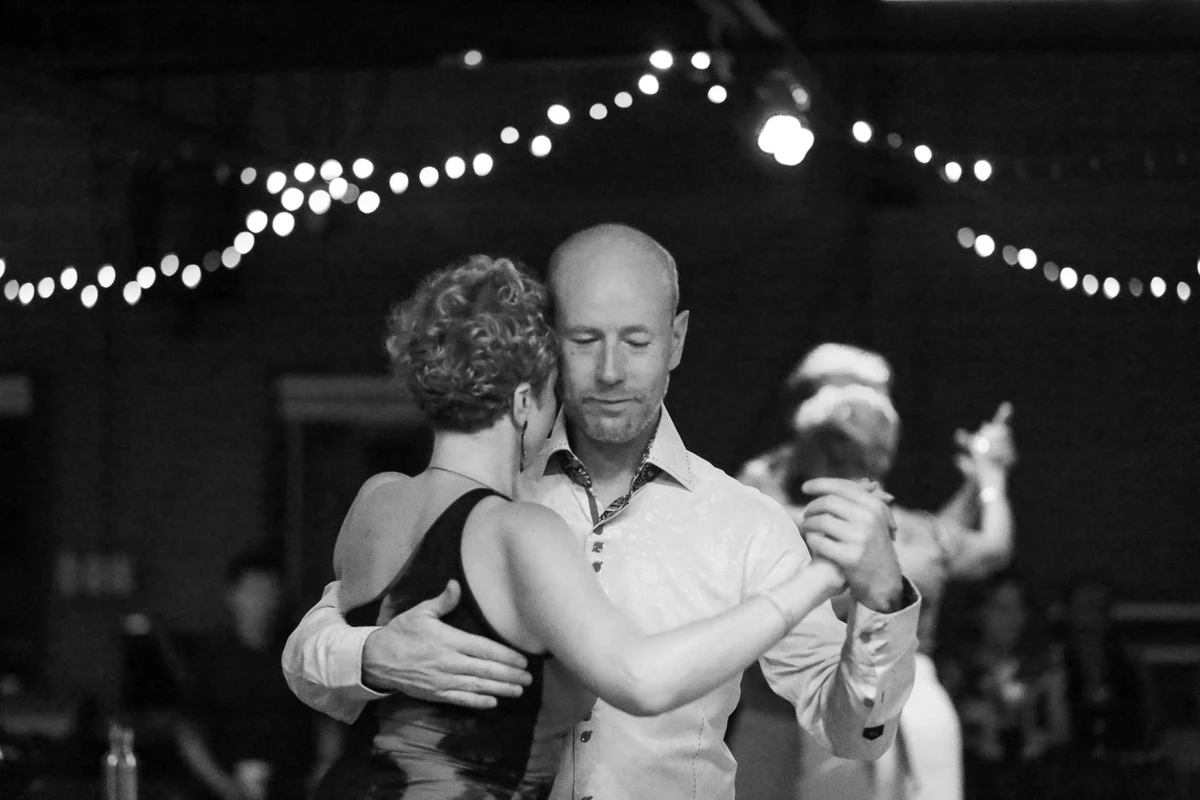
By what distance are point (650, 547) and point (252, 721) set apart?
151 inches

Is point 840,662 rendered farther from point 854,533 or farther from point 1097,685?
point 1097,685

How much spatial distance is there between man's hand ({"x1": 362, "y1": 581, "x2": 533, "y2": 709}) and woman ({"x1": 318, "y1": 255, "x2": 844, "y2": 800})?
1.0 inches

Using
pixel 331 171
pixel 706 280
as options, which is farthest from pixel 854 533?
pixel 706 280

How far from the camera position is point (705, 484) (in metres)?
2.26

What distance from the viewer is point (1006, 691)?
232 inches

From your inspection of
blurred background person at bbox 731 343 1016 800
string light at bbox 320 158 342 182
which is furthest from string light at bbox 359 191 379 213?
blurred background person at bbox 731 343 1016 800

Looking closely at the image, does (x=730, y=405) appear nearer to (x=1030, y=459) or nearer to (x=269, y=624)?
(x=1030, y=459)

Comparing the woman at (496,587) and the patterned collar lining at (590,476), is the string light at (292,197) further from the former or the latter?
the woman at (496,587)

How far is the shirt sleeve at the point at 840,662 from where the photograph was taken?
73.2 inches

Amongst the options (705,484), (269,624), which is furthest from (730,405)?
(705,484)

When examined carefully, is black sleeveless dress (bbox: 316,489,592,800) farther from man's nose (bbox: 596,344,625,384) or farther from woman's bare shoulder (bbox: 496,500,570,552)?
man's nose (bbox: 596,344,625,384)

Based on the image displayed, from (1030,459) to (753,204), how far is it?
1.93 m

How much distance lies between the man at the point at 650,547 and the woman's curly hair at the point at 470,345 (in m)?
0.28

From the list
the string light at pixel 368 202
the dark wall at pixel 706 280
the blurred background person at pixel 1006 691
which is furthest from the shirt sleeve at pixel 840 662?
the string light at pixel 368 202
